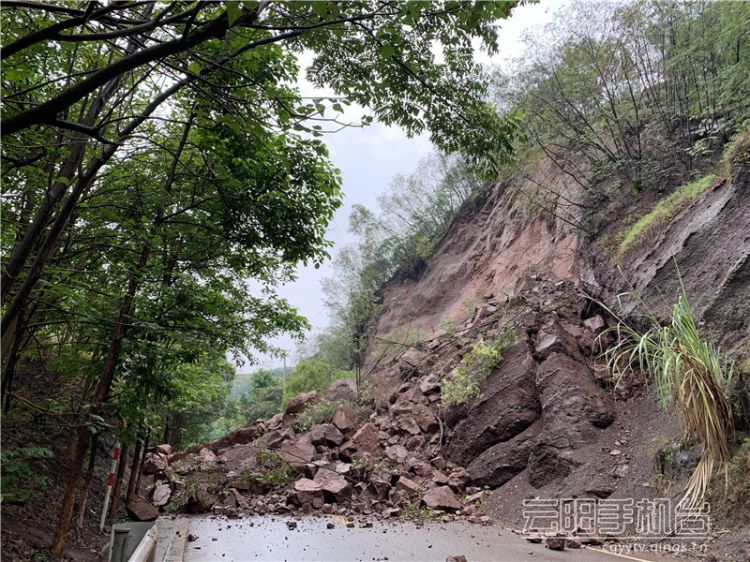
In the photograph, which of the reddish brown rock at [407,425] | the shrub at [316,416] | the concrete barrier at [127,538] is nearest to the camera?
the concrete barrier at [127,538]

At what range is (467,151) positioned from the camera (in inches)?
130

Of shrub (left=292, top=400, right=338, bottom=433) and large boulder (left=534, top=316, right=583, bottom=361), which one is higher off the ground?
large boulder (left=534, top=316, right=583, bottom=361)

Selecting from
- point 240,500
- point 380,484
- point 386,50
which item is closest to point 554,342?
point 380,484

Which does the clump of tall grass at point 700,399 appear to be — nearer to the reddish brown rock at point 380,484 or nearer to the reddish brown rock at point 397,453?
the reddish brown rock at point 380,484

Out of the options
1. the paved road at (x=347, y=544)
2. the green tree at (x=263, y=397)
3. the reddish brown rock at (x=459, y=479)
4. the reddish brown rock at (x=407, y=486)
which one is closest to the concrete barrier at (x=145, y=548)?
the paved road at (x=347, y=544)

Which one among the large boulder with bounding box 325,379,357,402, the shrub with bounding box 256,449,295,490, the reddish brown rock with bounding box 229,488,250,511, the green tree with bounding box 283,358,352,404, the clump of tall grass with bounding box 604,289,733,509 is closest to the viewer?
Answer: the clump of tall grass with bounding box 604,289,733,509

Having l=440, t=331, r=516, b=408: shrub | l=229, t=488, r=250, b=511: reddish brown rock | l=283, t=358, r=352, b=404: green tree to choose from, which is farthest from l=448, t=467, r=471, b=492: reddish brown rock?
l=283, t=358, r=352, b=404: green tree

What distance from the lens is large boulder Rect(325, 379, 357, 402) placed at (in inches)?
673

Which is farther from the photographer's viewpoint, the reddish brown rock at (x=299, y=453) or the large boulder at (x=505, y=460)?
the reddish brown rock at (x=299, y=453)

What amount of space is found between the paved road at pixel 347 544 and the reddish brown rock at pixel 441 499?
2.49 ft

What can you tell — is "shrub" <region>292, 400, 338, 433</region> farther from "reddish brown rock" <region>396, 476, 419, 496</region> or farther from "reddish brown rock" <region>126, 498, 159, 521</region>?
"reddish brown rock" <region>126, 498, 159, 521</region>

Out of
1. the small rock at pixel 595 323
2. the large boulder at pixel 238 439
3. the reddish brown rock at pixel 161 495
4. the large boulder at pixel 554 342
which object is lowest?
the reddish brown rock at pixel 161 495

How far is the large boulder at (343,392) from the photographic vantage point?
1708 cm

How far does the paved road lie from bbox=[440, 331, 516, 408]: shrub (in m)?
3.50
